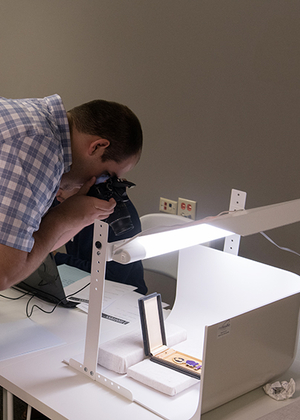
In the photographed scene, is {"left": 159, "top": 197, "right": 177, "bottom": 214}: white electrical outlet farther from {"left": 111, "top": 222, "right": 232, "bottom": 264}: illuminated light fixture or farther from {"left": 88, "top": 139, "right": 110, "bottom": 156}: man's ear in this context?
{"left": 111, "top": 222, "right": 232, "bottom": 264}: illuminated light fixture

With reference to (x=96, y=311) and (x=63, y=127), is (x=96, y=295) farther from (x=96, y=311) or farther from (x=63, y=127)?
(x=63, y=127)

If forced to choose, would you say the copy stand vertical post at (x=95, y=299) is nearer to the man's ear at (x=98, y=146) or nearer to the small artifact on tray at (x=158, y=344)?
the small artifact on tray at (x=158, y=344)

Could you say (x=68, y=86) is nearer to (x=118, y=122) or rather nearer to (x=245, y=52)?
(x=245, y=52)

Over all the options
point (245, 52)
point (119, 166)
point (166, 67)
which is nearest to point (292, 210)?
point (119, 166)

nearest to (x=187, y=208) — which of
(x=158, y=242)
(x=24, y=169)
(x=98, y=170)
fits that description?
(x=98, y=170)

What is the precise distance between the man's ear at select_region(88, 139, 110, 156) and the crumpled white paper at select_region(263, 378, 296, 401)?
0.87 metres

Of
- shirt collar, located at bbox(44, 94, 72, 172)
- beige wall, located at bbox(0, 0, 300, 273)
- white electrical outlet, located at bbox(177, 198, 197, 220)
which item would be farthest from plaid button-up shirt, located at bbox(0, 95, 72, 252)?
white electrical outlet, located at bbox(177, 198, 197, 220)

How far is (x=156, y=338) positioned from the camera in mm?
1485

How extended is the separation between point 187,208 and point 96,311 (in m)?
1.68

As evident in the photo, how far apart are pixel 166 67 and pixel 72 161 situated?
1.58 m

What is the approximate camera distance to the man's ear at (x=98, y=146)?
1.49 meters

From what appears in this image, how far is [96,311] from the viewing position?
129 centimetres

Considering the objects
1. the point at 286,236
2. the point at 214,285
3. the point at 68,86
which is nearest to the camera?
the point at 214,285

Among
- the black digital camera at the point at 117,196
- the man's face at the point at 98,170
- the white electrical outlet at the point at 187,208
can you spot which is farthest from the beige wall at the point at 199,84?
the black digital camera at the point at 117,196
